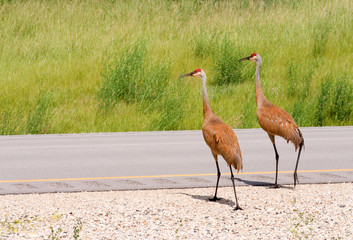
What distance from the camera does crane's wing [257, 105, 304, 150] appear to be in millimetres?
8578

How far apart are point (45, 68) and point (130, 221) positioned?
13764 mm

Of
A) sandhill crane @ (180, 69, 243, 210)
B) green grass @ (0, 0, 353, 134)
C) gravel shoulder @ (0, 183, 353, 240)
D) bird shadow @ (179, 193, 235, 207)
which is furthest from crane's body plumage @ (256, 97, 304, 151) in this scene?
green grass @ (0, 0, 353, 134)

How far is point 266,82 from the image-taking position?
19125mm

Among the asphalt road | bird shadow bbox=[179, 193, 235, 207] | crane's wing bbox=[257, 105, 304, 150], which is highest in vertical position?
crane's wing bbox=[257, 105, 304, 150]

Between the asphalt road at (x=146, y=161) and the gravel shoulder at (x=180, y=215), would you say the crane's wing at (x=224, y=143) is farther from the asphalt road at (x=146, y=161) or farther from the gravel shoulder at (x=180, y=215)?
the asphalt road at (x=146, y=161)

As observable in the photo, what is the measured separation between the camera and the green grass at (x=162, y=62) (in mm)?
16078

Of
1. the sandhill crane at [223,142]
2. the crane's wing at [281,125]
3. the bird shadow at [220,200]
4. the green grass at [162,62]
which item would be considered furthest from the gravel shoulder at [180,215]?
the green grass at [162,62]

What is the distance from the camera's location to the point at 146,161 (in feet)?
A: 36.2

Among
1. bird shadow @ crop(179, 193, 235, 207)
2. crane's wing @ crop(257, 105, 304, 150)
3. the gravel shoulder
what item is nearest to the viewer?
the gravel shoulder

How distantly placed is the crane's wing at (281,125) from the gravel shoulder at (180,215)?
0.75 meters

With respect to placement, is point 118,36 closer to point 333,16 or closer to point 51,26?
point 51,26

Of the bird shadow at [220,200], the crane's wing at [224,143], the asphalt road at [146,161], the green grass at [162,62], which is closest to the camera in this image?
the crane's wing at [224,143]

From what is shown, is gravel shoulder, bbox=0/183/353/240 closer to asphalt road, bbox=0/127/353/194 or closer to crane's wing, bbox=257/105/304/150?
asphalt road, bbox=0/127/353/194

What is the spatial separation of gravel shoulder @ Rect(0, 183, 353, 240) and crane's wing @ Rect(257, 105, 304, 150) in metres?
0.75
